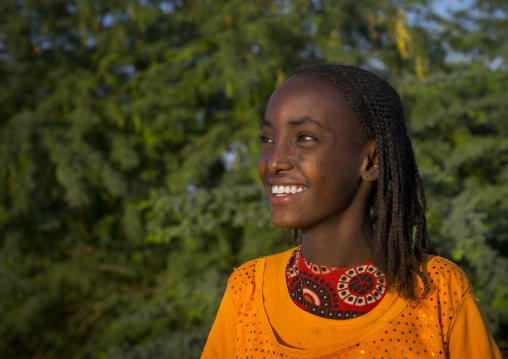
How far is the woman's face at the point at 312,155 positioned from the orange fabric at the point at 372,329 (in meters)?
0.24

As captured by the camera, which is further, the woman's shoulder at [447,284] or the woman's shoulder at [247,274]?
the woman's shoulder at [247,274]

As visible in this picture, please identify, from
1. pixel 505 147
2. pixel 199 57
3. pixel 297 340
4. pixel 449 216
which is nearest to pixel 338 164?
pixel 297 340

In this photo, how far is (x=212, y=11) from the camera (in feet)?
14.8

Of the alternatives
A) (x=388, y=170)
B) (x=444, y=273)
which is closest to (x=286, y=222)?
(x=388, y=170)

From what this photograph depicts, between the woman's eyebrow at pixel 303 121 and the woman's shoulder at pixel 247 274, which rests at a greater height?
the woman's eyebrow at pixel 303 121

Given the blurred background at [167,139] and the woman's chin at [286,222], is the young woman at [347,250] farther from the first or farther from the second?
the blurred background at [167,139]

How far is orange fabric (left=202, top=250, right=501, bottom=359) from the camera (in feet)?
3.75

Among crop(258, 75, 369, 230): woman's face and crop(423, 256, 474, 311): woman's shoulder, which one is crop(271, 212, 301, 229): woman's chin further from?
crop(423, 256, 474, 311): woman's shoulder

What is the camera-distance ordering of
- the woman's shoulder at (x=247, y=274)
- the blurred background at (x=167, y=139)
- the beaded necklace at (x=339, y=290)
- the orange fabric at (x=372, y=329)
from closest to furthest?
the orange fabric at (x=372, y=329)
the beaded necklace at (x=339, y=290)
the woman's shoulder at (x=247, y=274)
the blurred background at (x=167, y=139)

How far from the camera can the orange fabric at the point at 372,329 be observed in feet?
3.75

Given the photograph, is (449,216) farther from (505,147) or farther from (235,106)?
(235,106)

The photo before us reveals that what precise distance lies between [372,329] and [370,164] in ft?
1.34

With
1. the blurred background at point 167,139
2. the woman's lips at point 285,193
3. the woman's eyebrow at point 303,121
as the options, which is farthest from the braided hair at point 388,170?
the blurred background at point 167,139

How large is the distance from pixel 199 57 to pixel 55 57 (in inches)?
51.6
